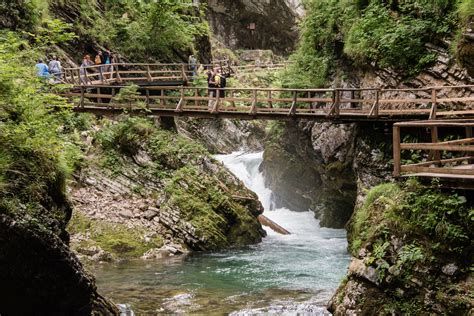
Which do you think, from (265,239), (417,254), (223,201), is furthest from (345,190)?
(417,254)

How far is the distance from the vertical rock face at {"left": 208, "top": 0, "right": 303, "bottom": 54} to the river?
34.4m

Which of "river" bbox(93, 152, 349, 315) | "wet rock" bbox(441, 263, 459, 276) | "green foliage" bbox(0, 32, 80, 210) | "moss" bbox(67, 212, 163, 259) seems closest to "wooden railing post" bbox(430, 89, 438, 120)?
"river" bbox(93, 152, 349, 315)

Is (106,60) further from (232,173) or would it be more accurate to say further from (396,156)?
(396,156)

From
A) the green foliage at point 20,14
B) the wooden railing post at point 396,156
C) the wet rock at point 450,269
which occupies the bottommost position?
the wet rock at point 450,269

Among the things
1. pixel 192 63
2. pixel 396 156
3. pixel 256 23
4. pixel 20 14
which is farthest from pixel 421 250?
pixel 256 23

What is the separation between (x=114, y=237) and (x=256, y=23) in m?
39.1

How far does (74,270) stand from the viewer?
28.5 ft

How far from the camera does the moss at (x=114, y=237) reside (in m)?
17.2

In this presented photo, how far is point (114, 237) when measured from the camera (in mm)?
17672

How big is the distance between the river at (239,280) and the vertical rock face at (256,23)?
34372mm

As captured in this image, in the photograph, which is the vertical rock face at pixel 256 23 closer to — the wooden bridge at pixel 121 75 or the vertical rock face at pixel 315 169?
the wooden bridge at pixel 121 75

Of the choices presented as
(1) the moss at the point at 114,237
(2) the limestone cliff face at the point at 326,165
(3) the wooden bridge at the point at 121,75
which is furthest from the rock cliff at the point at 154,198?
(2) the limestone cliff face at the point at 326,165

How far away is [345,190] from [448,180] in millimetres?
14200

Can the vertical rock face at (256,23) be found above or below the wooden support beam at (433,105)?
above
